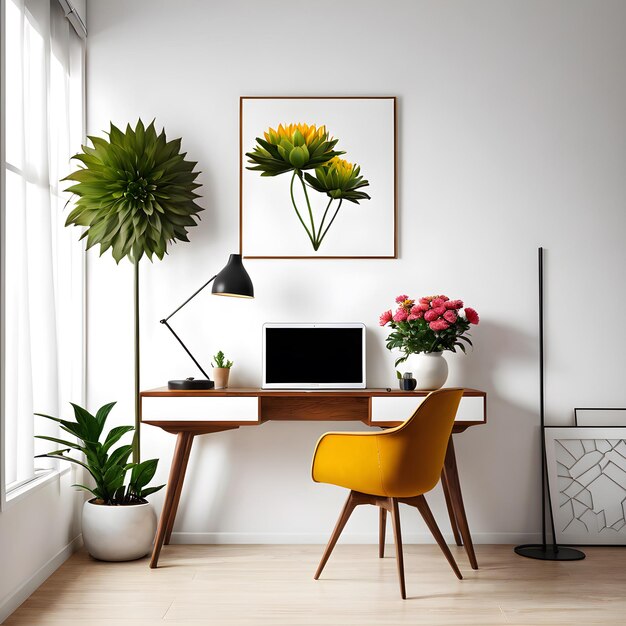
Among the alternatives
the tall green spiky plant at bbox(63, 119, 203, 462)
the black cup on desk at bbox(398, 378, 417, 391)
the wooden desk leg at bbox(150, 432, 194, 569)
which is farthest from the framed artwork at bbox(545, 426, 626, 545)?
the tall green spiky plant at bbox(63, 119, 203, 462)

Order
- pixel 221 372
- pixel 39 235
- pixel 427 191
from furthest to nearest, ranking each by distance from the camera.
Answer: pixel 427 191, pixel 221 372, pixel 39 235

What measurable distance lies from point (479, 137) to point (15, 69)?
2.18 metres

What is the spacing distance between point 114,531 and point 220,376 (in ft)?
2.71

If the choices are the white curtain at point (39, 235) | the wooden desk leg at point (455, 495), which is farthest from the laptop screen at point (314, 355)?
the white curtain at point (39, 235)

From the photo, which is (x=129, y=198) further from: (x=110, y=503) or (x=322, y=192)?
(x=110, y=503)

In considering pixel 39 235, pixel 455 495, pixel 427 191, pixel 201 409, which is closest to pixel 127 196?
pixel 39 235

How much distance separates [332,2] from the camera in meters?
3.65

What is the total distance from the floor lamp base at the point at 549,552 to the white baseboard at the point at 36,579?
2078mm

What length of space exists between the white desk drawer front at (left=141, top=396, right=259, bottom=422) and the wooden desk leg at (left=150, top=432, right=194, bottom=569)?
0.53ft

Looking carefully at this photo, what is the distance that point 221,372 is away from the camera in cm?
339

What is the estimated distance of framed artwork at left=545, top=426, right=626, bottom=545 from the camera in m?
3.50

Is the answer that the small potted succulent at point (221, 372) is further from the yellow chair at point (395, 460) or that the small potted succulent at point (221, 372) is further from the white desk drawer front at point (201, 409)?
the yellow chair at point (395, 460)

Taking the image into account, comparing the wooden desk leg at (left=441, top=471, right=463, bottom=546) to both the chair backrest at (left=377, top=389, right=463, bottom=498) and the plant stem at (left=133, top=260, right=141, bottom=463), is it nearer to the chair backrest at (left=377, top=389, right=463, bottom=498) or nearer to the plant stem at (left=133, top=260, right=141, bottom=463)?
the chair backrest at (left=377, top=389, right=463, bottom=498)

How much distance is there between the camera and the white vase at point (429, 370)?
3.32 metres
